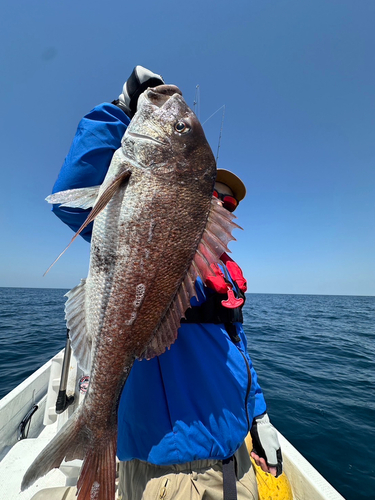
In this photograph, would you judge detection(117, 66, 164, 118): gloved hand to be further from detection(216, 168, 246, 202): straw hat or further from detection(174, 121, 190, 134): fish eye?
detection(216, 168, 246, 202): straw hat

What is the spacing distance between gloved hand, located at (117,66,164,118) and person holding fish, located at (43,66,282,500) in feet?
0.81

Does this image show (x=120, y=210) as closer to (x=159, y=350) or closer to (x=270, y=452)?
(x=159, y=350)

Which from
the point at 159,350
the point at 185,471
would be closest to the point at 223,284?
the point at 159,350

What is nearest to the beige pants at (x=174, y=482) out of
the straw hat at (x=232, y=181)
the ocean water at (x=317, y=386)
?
the straw hat at (x=232, y=181)

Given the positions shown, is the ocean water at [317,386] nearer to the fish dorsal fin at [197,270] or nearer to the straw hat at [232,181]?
the fish dorsal fin at [197,270]

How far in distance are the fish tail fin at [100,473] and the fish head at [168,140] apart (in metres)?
1.64

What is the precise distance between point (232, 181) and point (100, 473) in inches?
106

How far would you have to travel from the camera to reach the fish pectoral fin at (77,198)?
1.48 metres

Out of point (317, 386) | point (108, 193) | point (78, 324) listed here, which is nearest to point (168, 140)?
point (108, 193)

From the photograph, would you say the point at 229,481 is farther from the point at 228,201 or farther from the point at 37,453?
the point at 37,453

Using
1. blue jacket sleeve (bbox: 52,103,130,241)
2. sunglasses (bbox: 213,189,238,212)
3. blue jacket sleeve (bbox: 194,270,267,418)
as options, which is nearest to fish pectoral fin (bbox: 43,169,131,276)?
blue jacket sleeve (bbox: 52,103,130,241)

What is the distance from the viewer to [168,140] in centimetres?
156

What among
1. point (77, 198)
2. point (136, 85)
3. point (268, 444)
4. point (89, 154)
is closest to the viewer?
point (77, 198)

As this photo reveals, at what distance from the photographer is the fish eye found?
1.60 m
